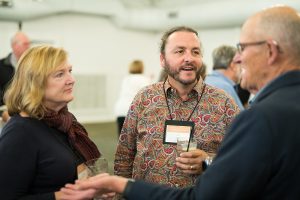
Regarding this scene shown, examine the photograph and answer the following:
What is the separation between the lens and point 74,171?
158 centimetres

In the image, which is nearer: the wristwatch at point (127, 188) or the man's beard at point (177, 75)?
the wristwatch at point (127, 188)

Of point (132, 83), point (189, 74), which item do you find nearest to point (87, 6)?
point (132, 83)

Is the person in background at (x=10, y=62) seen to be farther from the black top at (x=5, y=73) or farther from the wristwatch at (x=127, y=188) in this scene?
the wristwatch at (x=127, y=188)

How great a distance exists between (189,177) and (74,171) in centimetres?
56

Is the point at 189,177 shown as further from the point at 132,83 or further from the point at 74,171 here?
the point at 132,83

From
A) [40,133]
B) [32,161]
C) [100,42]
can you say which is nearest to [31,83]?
[40,133]

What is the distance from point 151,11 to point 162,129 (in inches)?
255

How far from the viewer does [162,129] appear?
1867mm

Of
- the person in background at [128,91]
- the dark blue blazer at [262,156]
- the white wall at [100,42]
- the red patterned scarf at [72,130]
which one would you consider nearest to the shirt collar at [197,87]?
the red patterned scarf at [72,130]

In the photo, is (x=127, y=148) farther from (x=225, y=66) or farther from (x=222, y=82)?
(x=225, y=66)

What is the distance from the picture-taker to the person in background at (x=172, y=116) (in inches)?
71.6

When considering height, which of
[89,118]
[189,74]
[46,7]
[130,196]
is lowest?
[89,118]

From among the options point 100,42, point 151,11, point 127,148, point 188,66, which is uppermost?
point 151,11

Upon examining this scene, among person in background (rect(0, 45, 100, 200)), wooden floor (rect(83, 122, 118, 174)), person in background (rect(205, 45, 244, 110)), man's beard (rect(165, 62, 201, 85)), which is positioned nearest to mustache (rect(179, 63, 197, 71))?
man's beard (rect(165, 62, 201, 85))
